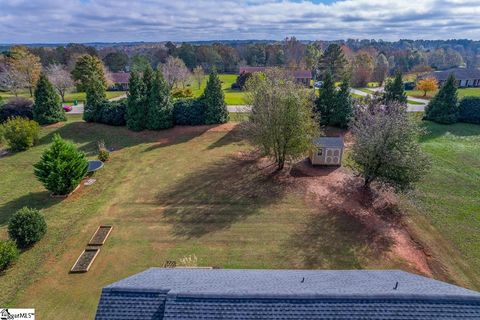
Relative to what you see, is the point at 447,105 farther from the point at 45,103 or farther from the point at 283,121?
the point at 45,103

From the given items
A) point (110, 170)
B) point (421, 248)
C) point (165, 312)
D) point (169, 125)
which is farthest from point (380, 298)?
point (169, 125)

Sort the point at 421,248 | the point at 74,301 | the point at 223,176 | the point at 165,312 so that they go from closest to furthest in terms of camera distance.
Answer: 1. the point at 165,312
2. the point at 74,301
3. the point at 421,248
4. the point at 223,176

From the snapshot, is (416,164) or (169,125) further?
(169,125)

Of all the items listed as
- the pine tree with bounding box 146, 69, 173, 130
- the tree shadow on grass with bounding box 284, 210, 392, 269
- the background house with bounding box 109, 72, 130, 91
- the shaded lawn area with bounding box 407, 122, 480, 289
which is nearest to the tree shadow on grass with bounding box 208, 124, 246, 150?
the pine tree with bounding box 146, 69, 173, 130

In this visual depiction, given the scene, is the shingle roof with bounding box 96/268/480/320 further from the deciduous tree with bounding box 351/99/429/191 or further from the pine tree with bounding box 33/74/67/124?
the pine tree with bounding box 33/74/67/124

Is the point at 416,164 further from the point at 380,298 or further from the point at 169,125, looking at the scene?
the point at 169,125
